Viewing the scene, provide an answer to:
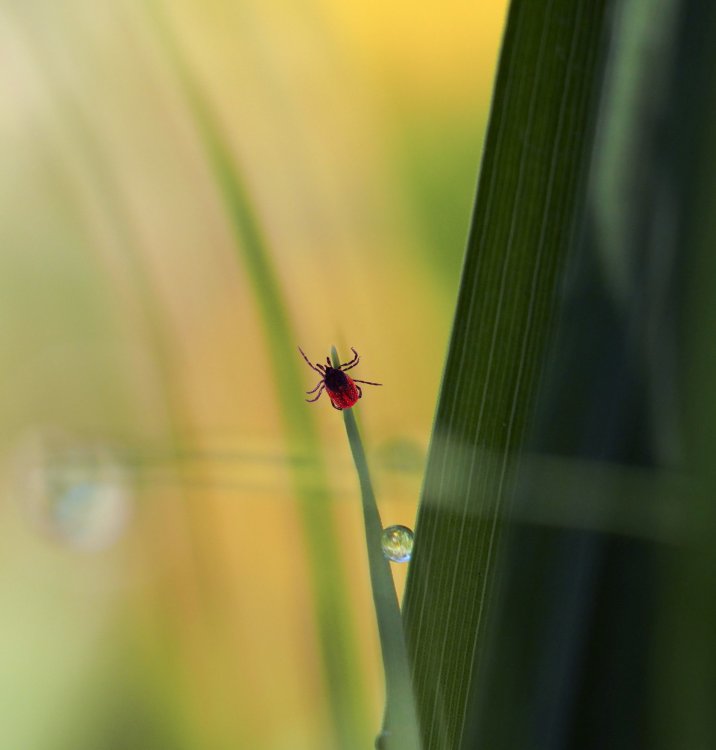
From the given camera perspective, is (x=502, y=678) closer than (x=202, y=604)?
Yes

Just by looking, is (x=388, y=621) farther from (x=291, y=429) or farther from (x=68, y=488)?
(x=68, y=488)

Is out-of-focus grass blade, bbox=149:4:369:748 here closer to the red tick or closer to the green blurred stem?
the red tick

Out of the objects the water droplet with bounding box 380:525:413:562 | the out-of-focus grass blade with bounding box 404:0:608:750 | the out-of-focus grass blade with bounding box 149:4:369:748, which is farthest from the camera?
the out-of-focus grass blade with bounding box 149:4:369:748

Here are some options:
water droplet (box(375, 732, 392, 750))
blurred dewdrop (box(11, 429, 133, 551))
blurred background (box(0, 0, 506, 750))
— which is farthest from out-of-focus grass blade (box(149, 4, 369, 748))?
water droplet (box(375, 732, 392, 750))

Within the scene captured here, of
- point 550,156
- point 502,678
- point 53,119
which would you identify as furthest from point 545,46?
point 53,119

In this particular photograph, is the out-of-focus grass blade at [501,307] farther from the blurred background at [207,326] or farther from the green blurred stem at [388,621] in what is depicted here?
the blurred background at [207,326]

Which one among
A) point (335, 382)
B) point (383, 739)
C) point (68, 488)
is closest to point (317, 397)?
point (335, 382)

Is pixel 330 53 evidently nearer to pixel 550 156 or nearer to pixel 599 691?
pixel 550 156
